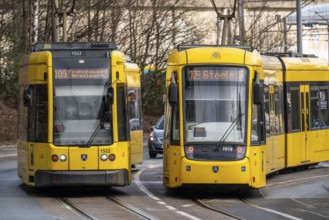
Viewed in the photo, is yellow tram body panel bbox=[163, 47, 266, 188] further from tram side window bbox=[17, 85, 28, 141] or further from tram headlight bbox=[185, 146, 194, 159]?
tram side window bbox=[17, 85, 28, 141]

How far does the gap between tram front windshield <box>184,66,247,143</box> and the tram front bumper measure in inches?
65.8

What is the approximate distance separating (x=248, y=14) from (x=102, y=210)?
49187mm

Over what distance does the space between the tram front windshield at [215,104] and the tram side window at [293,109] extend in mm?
6112

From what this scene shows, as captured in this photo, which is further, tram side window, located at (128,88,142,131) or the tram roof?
tram side window, located at (128,88,142,131)

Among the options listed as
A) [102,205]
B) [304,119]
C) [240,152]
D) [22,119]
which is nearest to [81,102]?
[22,119]

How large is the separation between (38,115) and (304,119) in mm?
9121

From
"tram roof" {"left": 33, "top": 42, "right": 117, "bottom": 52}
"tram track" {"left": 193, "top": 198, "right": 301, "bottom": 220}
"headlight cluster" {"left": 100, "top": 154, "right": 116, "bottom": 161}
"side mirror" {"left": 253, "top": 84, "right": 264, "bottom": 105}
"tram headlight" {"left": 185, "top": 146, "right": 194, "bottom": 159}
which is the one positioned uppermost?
"tram roof" {"left": 33, "top": 42, "right": 117, "bottom": 52}

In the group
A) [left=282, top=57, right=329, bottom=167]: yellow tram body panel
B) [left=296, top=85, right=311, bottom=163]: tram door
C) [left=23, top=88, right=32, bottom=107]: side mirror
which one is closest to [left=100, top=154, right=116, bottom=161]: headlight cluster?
[left=23, top=88, right=32, bottom=107]: side mirror

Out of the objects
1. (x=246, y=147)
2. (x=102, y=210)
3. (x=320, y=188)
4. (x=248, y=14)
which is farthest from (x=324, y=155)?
(x=248, y=14)

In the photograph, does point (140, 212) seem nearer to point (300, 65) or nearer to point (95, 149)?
point (95, 149)

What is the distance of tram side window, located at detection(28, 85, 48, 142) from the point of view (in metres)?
20.3

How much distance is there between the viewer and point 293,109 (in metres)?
26.6

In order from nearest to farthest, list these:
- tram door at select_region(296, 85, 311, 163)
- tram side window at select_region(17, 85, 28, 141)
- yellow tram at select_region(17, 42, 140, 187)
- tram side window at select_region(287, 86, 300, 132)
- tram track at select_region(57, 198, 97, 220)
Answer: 1. tram track at select_region(57, 198, 97, 220)
2. yellow tram at select_region(17, 42, 140, 187)
3. tram side window at select_region(17, 85, 28, 141)
4. tram side window at select_region(287, 86, 300, 132)
5. tram door at select_region(296, 85, 311, 163)

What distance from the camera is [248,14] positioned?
66000 mm
